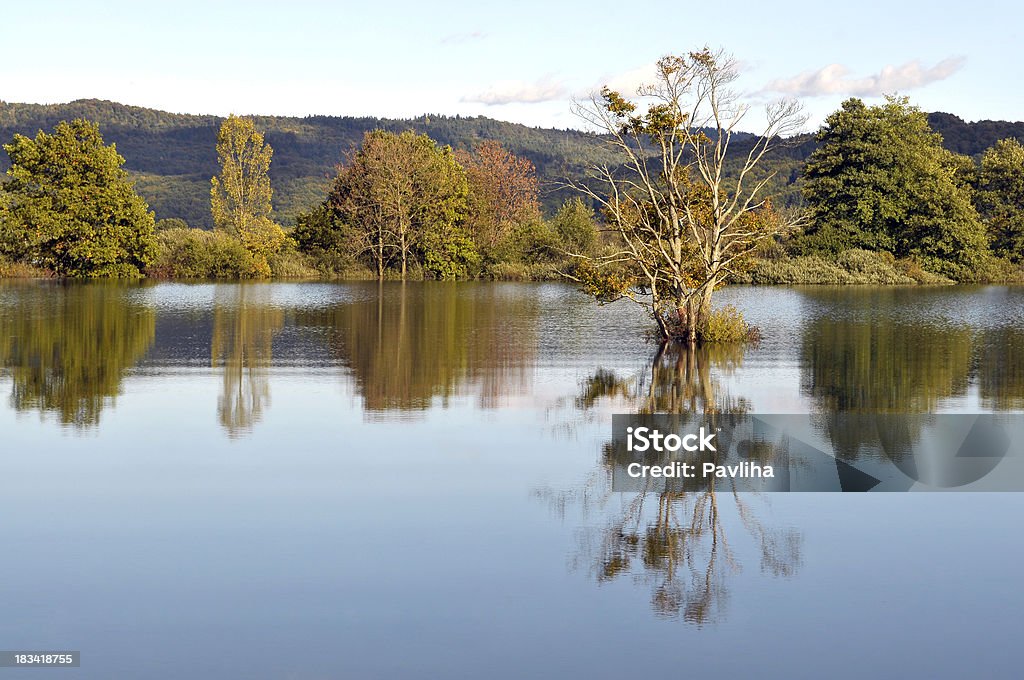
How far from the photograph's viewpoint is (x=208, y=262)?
58.1 metres

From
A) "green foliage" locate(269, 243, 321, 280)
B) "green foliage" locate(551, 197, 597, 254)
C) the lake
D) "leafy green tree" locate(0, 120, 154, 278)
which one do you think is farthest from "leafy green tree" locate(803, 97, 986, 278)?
the lake

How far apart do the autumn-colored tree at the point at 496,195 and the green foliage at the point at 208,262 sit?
11.9 meters

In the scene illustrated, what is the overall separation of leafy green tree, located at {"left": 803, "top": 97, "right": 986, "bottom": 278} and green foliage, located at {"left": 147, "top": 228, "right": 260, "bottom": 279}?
93.8 ft

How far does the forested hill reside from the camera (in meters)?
112

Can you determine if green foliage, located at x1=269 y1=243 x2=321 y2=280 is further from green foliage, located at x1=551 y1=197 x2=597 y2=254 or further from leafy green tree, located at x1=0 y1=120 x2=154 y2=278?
green foliage, located at x1=551 y1=197 x2=597 y2=254

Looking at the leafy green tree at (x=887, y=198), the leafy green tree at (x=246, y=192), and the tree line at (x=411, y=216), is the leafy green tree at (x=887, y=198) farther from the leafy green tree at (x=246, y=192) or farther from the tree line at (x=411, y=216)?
the leafy green tree at (x=246, y=192)

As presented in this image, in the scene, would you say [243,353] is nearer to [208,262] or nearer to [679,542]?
[679,542]

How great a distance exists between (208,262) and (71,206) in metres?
7.39

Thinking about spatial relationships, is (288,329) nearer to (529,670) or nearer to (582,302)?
(582,302)

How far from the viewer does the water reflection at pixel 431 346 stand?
1666 centimetres

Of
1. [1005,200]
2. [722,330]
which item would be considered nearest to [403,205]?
[1005,200]

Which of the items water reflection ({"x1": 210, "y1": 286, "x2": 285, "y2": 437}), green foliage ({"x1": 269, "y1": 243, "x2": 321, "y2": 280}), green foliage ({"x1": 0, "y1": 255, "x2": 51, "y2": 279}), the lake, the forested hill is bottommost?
A: the lake

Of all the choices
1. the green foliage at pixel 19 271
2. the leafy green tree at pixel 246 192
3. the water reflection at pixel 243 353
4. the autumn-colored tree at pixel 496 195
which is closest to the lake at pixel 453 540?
the water reflection at pixel 243 353

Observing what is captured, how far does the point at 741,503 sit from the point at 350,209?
50287 millimetres
